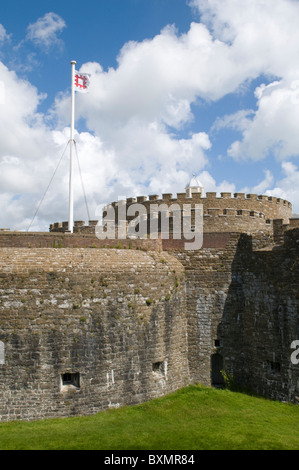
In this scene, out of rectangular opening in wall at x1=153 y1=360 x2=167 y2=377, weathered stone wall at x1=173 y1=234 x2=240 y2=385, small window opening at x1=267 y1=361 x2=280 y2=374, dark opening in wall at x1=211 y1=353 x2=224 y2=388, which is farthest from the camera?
dark opening in wall at x1=211 y1=353 x2=224 y2=388

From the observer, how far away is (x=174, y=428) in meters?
12.3

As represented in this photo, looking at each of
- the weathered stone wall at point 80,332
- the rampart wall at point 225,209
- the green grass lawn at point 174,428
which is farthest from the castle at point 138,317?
the rampart wall at point 225,209

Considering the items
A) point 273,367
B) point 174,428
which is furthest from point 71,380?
point 273,367

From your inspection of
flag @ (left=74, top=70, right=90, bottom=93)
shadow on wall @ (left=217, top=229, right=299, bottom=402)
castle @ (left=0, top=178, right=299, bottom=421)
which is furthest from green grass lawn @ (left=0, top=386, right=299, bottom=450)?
flag @ (left=74, top=70, right=90, bottom=93)

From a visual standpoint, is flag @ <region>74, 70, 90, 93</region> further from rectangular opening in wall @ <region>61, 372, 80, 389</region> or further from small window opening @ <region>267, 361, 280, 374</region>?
small window opening @ <region>267, 361, 280, 374</region>

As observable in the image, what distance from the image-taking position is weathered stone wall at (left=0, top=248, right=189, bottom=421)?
13.0 m

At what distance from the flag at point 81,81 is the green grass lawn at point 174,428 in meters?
15.5

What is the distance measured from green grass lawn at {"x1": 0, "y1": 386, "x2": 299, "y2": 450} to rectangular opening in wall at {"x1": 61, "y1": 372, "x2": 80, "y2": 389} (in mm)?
1102

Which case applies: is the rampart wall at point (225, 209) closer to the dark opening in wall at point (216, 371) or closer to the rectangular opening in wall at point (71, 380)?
the dark opening in wall at point (216, 371)

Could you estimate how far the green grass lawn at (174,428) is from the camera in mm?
11062

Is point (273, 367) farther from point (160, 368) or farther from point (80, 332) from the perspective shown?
point (80, 332)
